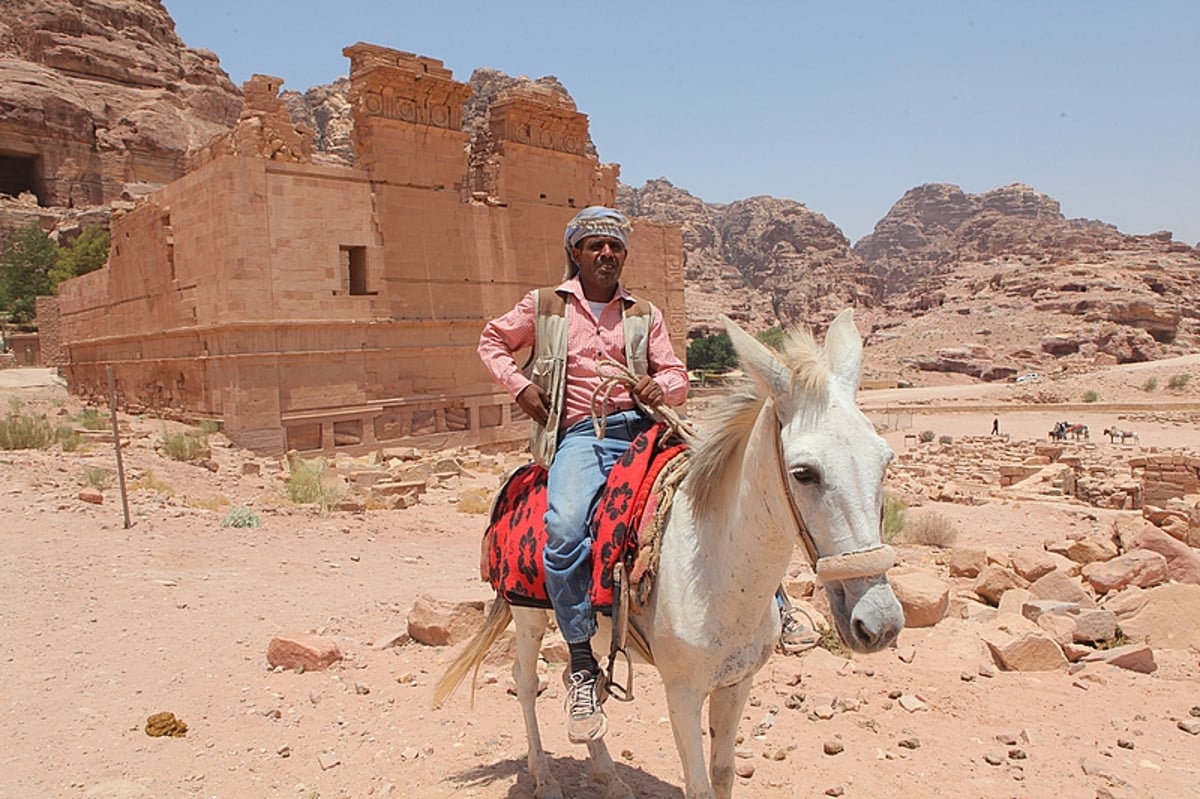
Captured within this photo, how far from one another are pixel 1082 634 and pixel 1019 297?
3214 inches

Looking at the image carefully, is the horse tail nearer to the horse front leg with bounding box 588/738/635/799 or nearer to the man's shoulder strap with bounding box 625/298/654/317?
the horse front leg with bounding box 588/738/635/799

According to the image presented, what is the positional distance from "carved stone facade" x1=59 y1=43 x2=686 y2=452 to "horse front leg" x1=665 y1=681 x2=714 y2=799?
13021 millimetres

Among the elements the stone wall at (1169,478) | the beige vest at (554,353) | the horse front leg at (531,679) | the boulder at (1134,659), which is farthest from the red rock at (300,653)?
the stone wall at (1169,478)

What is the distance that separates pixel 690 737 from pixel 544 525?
964 mm

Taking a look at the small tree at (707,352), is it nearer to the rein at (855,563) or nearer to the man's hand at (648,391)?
the man's hand at (648,391)

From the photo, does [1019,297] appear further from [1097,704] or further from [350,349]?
[1097,704]

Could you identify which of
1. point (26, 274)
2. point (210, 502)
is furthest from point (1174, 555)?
point (26, 274)

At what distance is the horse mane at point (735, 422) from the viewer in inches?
96.3

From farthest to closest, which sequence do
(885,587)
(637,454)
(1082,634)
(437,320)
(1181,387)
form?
(1181,387) → (437,320) → (1082,634) → (637,454) → (885,587)

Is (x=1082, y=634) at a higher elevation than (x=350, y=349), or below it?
below

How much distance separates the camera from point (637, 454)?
3.27 metres

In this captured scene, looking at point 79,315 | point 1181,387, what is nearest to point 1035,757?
point 79,315

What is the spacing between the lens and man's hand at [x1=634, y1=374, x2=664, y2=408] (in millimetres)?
3354

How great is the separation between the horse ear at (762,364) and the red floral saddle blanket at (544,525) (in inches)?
32.1
